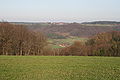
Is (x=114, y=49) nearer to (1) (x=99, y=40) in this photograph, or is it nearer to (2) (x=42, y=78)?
(1) (x=99, y=40)

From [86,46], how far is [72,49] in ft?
17.4

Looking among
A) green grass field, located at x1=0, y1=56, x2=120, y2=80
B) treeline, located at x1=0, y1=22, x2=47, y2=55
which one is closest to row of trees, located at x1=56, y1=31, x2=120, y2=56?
treeline, located at x1=0, y1=22, x2=47, y2=55

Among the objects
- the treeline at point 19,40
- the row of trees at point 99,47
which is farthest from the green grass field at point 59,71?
the row of trees at point 99,47

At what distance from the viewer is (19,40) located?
48.4 metres

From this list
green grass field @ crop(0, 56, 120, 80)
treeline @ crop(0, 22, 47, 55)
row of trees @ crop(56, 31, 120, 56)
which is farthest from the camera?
row of trees @ crop(56, 31, 120, 56)

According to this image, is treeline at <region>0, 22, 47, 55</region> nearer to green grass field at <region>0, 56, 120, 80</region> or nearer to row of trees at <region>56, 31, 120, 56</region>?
row of trees at <region>56, 31, 120, 56</region>

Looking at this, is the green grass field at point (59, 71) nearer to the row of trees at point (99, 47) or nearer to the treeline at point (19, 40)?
the treeline at point (19, 40)

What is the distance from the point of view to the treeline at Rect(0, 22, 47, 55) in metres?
45.4

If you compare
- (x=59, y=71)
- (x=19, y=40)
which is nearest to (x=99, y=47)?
(x=19, y=40)

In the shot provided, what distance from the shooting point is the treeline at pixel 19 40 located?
149 ft

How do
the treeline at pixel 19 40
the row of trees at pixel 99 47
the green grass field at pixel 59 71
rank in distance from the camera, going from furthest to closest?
the row of trees at pixel 99 47
the treeline at pixel 19 40
the green grass field at pixel 59 71

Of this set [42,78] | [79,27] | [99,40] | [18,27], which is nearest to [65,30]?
[79,27]

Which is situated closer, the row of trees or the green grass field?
the green grass field

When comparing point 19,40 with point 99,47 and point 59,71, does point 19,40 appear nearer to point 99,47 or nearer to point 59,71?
point 99,47
